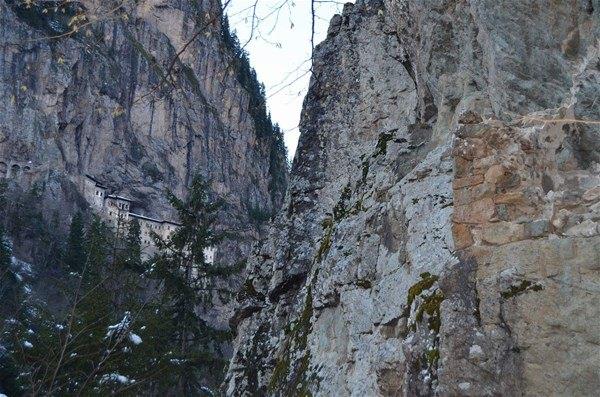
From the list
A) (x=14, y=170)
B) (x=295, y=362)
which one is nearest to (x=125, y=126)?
(x=14, y=170)

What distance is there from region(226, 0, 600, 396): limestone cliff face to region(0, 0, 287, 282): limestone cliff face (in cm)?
5366

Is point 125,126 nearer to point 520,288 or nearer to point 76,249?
point 76,249

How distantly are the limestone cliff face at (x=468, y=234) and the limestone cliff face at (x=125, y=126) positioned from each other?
176 ft

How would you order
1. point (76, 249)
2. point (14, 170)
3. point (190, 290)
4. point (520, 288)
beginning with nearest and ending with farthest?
point (520, 288) → point (190, 290) → point (76, 249) → point (14, 170)

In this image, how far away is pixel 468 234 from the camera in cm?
379

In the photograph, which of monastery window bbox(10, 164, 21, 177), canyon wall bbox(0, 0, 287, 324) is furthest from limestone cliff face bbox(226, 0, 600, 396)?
monastery window bbox(10, 164, 21, 177)

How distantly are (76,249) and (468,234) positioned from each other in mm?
48346

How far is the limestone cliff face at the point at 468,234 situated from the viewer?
338 centimetres

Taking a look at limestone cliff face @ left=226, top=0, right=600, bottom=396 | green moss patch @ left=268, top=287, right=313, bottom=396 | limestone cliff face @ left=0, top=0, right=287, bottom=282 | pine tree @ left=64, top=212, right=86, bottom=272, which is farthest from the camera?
limestone cliff face @ left=0, top=0, right=287, bottom=282

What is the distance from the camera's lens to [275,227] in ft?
26.7

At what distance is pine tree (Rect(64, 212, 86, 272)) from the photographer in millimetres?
45531

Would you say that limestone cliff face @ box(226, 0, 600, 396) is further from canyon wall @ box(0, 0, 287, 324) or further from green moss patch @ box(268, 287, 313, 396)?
canyon wall @ box(0, 0, 287, 324)

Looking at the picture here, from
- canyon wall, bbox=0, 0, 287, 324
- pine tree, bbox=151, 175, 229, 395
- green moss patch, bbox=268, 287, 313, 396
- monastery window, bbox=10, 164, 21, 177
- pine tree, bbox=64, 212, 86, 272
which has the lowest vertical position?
green moss patch, bbox=268, 287, 313, 396

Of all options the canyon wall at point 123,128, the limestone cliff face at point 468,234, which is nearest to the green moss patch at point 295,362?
the limestone cliff face at point 468,234
